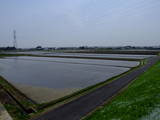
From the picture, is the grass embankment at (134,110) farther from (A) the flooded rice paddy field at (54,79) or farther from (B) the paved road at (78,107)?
(A) the flooded rice paddy field at (54,79)

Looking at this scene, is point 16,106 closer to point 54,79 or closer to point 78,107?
point 78,107

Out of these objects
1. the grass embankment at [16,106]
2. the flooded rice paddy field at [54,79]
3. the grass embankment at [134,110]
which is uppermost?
the grass embankment at [134,110]

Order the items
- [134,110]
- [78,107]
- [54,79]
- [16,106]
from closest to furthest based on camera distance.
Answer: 1. [134,110]
2. [78,107]
3. [16,106]
4. [54,79]

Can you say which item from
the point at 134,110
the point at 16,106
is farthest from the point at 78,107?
the point at 16,106

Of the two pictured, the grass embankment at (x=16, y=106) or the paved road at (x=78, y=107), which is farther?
the grass embankment at (x=16, y=106)

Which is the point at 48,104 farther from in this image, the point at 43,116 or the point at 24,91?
the point at 24,91

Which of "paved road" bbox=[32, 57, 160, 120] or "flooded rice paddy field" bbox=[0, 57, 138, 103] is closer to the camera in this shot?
"paved road" bbox=[32, 57, 160, 120]

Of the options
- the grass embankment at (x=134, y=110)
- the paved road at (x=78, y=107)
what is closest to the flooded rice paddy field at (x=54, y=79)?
the paved road at (x=78, y=107)

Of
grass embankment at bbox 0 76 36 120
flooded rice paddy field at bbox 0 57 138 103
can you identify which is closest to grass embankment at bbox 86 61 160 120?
grass embankment at bbox 0 76 36 120

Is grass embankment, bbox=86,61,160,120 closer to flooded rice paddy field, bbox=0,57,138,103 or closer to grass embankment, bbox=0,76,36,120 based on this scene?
grass embankment, bbox=0,76,36,120

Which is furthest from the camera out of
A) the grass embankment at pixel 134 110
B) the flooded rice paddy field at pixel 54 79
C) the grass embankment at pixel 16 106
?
the flooded rice paddy field at pixel 54 79

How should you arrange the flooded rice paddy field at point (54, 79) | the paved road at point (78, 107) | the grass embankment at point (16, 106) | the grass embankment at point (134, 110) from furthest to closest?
the flooded rice paddy field at point (54, 79)
the grass embankment at point (16, 106)
the paved road at point (78, 107)
the grass embankment at point (134, 110)

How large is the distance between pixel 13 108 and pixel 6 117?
1.51 metres

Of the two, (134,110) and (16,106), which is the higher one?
(134,110)
